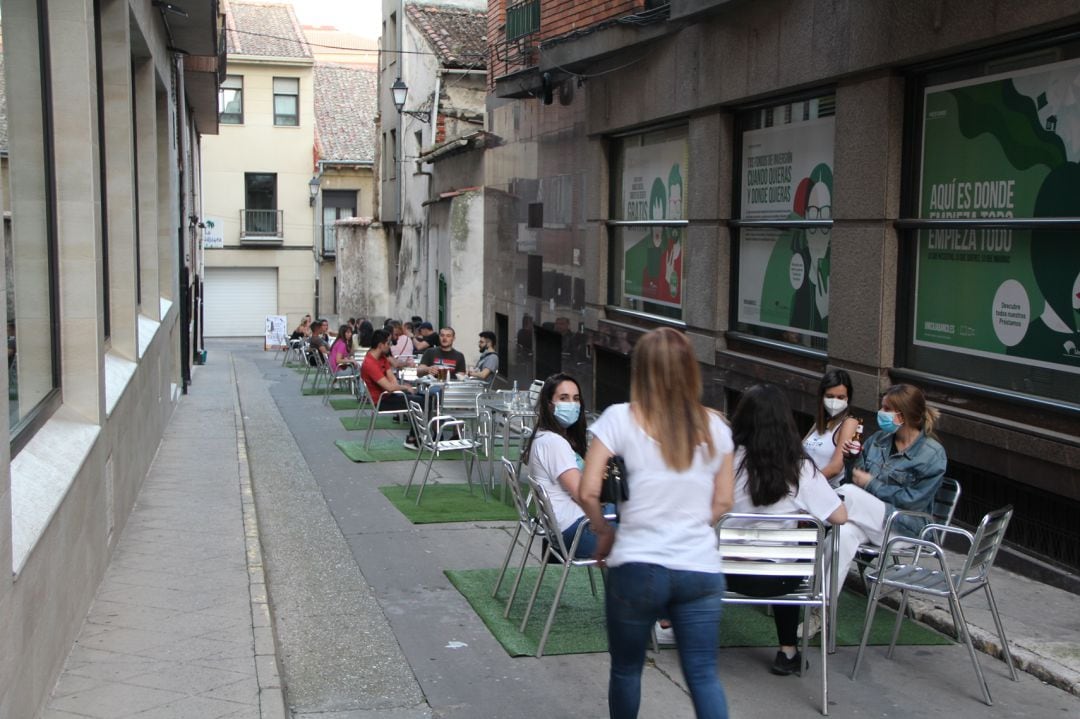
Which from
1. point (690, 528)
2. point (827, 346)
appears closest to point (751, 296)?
point (827, 346)

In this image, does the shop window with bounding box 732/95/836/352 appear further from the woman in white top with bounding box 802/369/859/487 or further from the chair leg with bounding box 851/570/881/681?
the chair leg with bounding box 851/570/881/681

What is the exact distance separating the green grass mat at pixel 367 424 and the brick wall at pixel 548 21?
18.8ft

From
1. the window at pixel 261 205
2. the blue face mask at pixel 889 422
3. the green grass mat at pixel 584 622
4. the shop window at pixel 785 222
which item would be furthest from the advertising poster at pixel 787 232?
the window at pixel 261 205

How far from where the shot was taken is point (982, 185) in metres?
8.44

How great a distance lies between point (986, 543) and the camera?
20.5ft

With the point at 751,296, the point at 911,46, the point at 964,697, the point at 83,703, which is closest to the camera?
the point at 83,703

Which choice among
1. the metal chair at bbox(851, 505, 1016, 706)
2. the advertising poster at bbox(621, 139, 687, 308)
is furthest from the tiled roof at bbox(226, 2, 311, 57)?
the metal chair at bbox(851, 505, 1016, 706)

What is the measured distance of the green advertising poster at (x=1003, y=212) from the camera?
7.73 metres

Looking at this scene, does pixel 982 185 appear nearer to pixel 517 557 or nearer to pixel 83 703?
pixel 517 557

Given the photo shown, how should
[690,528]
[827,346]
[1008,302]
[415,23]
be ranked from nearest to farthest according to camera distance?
[690,528], [1008,302], [827,346], [415,23]

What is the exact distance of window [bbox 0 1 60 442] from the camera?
20.3ft

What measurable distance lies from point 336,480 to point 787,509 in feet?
23.3

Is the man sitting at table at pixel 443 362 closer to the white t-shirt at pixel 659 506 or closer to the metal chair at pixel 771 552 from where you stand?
the metal chair at pixel 771 552

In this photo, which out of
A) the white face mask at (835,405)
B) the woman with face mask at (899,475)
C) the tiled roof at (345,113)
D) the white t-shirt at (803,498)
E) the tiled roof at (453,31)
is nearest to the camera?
the white t-shirt at (803,498)
